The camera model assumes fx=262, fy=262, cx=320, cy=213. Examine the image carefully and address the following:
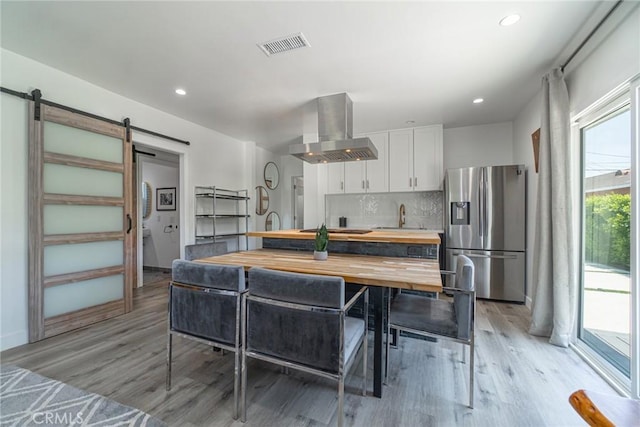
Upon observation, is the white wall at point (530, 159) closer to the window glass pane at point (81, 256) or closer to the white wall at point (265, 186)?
the white wall at point (265, 186)

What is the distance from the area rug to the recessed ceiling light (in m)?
3.36

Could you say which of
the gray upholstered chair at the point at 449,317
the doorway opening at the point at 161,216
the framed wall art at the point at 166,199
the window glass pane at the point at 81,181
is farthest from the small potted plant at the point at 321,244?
Answer: the framed wall art at the point at 166,199

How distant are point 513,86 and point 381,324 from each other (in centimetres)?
305

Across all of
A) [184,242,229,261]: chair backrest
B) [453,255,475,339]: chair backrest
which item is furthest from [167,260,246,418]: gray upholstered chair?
[453,255,475,339]: chair backrest

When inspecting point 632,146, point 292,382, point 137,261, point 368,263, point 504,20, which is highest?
point 504,20

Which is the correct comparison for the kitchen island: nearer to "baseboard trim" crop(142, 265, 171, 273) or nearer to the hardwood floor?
the hardwood floor

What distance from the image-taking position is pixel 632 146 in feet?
5.40

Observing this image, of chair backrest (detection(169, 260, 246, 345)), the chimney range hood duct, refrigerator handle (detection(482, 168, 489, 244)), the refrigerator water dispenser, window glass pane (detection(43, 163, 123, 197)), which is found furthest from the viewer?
the refrigerator water dispenser

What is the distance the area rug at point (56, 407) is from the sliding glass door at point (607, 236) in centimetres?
310

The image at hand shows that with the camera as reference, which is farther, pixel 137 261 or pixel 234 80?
pixel 137 261

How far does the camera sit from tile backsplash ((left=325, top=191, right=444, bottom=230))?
4512 millimetres

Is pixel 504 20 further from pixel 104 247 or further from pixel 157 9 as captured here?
pixel 104 247

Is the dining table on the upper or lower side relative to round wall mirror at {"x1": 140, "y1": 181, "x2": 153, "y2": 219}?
lower

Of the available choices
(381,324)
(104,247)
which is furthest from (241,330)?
(104,247)
